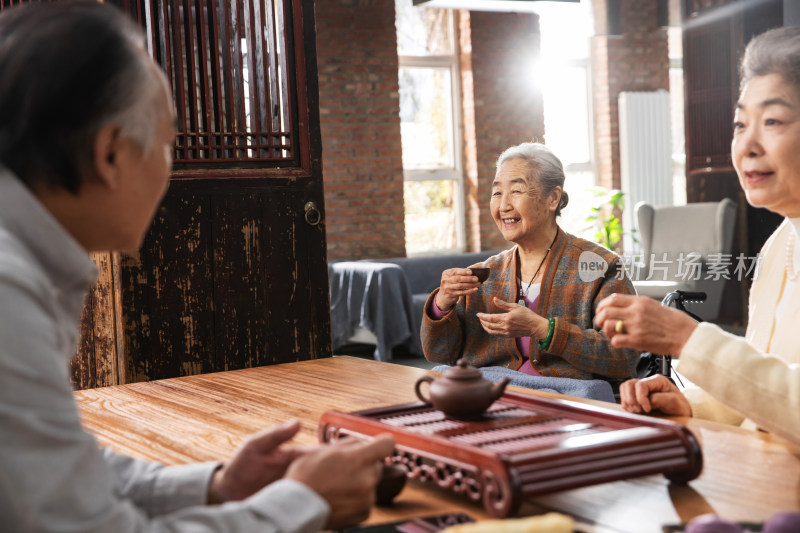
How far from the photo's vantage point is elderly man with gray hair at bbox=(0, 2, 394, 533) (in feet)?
2.61

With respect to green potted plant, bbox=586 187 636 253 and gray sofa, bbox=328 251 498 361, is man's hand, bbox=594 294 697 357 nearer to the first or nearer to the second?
gray sofa, bbox=328 251 498 361

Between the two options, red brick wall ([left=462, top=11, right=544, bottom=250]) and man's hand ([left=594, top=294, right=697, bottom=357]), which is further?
red brick wall ([left=462, top=11, right=544, bottom=250])

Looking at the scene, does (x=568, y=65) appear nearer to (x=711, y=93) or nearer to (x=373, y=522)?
(x=711, y=93)

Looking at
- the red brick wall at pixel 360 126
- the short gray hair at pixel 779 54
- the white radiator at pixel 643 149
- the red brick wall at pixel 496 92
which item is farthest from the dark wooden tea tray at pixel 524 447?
the white radiator at pixel 643 149

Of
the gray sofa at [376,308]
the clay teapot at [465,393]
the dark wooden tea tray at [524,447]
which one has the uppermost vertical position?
the clay teapot at [465,393]

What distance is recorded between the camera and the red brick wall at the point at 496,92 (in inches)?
353

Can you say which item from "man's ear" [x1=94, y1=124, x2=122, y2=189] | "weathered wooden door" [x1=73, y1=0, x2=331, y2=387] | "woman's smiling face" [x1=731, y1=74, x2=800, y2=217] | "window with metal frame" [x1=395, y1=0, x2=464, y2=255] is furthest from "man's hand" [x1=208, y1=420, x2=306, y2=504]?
"window with metal frame" [x1=395, y1=0, x2=464, y2=255]

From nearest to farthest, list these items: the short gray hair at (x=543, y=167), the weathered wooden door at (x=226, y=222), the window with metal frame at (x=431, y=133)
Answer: the weathered wooden door at (x=226, y=222)
the short gray hair at (x=543, y=167)
the window with metal frame at (x=431, y=133)

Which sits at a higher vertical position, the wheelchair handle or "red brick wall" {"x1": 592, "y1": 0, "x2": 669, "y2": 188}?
"red brick wall" {"x1": 592, "y1": 0, "x2": 669, "y2": 188}

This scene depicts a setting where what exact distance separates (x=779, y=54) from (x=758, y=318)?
0.50 metres

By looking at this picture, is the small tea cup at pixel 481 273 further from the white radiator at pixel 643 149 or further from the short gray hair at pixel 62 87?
the white radiator at pixel 643 149

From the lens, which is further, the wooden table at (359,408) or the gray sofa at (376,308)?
the gray sofa at (376,308)

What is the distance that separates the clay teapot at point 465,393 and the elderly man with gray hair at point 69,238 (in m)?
0.34

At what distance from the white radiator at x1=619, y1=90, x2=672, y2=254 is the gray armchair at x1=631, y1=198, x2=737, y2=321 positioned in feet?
4.25
